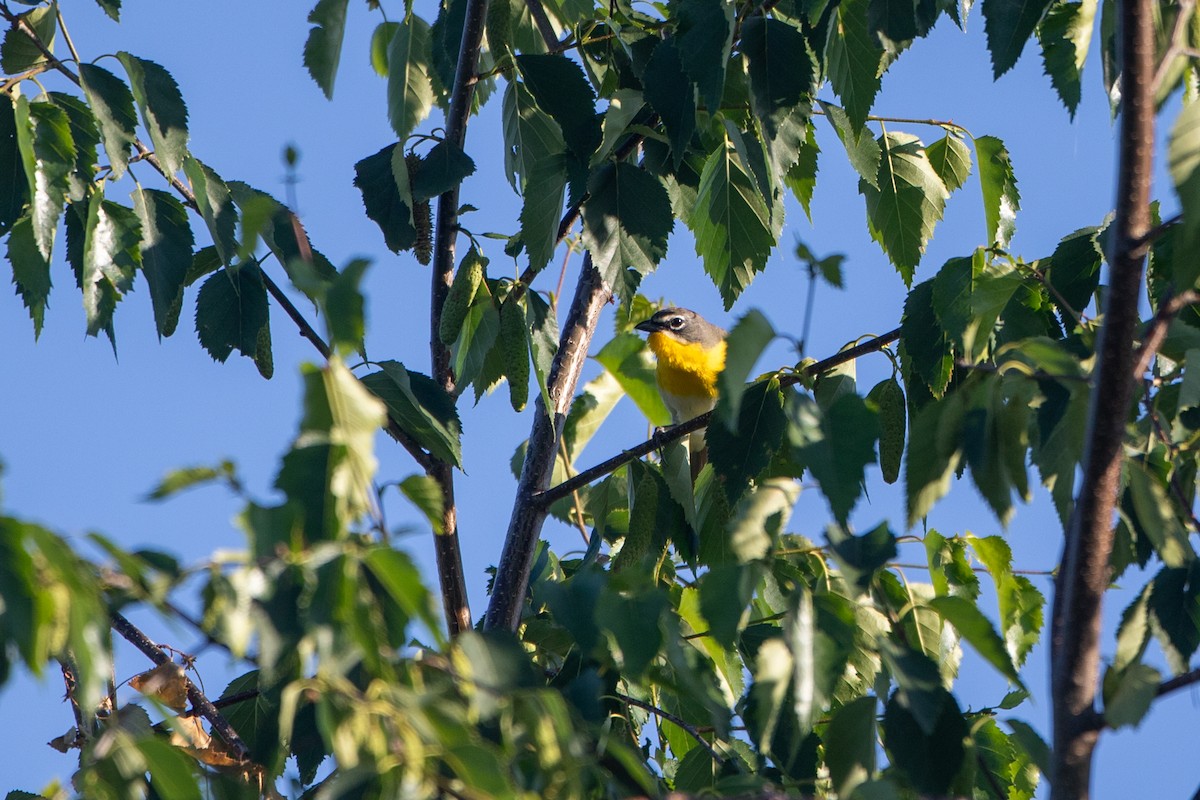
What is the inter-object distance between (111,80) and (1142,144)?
2.03 m

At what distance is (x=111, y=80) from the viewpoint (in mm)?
2736

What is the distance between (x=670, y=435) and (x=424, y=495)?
1396 millimetres

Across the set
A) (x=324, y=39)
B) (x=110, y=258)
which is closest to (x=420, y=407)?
(x=110, y=258)

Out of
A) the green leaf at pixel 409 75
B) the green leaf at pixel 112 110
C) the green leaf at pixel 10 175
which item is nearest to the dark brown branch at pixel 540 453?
the green leaf at pixel 409 75

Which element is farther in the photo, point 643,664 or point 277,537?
point 643,664

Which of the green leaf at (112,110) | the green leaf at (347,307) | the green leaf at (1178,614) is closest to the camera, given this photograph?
the green leaf at (347,307)

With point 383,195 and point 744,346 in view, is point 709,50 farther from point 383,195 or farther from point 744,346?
point 383,195

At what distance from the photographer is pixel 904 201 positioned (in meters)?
3.22

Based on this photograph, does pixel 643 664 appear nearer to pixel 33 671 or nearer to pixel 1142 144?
pixel 33 671

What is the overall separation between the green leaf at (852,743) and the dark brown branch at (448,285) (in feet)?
5.10

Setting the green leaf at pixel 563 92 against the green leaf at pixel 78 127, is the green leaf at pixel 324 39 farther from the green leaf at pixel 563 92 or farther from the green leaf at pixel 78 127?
the green leaf at pixel 78 127

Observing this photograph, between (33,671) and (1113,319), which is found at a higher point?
(1113,319)

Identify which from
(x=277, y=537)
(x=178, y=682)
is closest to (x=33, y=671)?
(x=277, y=537)

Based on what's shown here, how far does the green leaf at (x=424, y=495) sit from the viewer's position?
1.72 meters
